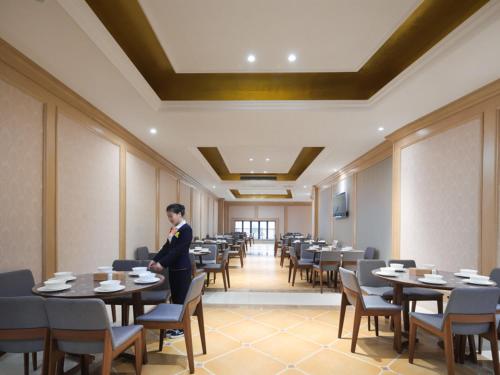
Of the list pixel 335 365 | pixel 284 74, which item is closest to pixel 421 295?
pixel 335 365

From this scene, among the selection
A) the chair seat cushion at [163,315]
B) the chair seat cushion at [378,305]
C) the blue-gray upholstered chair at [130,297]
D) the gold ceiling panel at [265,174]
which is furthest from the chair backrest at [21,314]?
the gold ceiling panel at [265,174]

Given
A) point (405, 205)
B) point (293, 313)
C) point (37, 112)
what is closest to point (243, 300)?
point (293, 313)

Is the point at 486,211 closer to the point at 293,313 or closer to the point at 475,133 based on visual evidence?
the point at 475,133

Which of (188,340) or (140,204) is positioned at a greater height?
(140,204)

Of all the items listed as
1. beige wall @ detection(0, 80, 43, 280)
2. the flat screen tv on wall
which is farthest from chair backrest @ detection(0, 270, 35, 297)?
the flat screen tv on wall

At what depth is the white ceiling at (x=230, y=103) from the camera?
2.56m

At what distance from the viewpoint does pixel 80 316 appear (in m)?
2.12

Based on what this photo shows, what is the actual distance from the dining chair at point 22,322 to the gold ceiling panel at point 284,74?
2.30 m

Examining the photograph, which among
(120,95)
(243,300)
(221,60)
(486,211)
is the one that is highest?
(221,60)

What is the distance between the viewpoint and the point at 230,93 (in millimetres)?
4363

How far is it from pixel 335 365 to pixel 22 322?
256cm

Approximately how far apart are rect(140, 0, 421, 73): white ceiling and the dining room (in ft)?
0.07

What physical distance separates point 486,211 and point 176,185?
7.39 m

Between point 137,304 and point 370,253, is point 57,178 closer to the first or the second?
point 137,304
